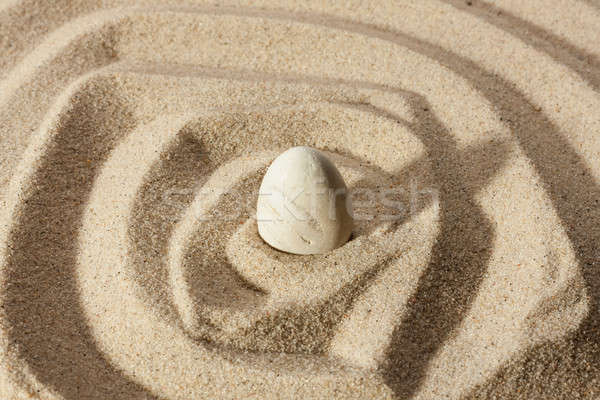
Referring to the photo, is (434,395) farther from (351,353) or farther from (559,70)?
(559,70)

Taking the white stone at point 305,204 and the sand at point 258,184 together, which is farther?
the white stone at point 305,204

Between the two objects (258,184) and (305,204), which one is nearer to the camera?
(305,204)

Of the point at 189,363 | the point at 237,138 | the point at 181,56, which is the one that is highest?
the point at 181,56

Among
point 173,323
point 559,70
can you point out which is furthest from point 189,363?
point 559,70

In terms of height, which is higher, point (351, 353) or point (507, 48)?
point (507, 48)
